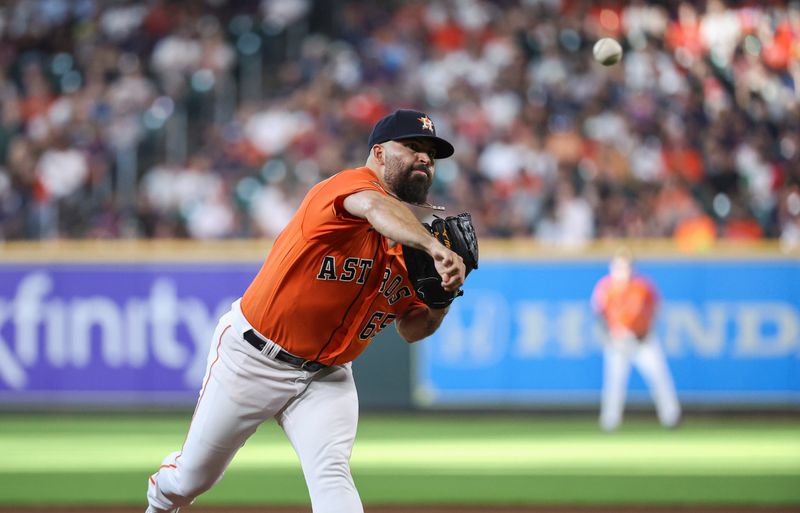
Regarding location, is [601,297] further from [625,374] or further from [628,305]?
[625,374]

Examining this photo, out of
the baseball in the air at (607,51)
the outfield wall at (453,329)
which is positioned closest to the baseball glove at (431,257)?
the baseball in the air at (607,51)

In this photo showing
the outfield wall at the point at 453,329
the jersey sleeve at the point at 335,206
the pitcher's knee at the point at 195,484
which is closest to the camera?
the jersey sleeve at the point at 335,206

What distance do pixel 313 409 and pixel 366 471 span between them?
4884mm

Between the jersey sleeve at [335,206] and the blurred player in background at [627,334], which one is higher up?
the jersey sleeve at [335,206]

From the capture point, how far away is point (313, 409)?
480 cm

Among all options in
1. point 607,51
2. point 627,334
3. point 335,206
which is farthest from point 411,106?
point 335,206

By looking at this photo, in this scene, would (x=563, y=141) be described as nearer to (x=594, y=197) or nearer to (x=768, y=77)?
(x=594, y=197)

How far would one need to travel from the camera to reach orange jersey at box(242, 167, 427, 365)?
454cm

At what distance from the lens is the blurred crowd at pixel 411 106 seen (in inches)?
600

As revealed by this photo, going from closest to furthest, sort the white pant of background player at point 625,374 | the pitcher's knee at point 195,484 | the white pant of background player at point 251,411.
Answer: the white pant of background player at point 251,411 → the pitcher's knee at point 195,484 → the white pant of background player at point 625,374

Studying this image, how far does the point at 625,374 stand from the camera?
1380 cm

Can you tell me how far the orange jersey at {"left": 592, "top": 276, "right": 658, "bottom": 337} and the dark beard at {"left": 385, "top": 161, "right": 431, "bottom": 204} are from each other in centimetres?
903

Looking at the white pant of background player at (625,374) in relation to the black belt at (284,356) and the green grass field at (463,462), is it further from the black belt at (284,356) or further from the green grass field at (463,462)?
the black belt at (284,356)

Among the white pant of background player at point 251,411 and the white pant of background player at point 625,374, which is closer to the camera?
the white pant of background player at point 251,411
